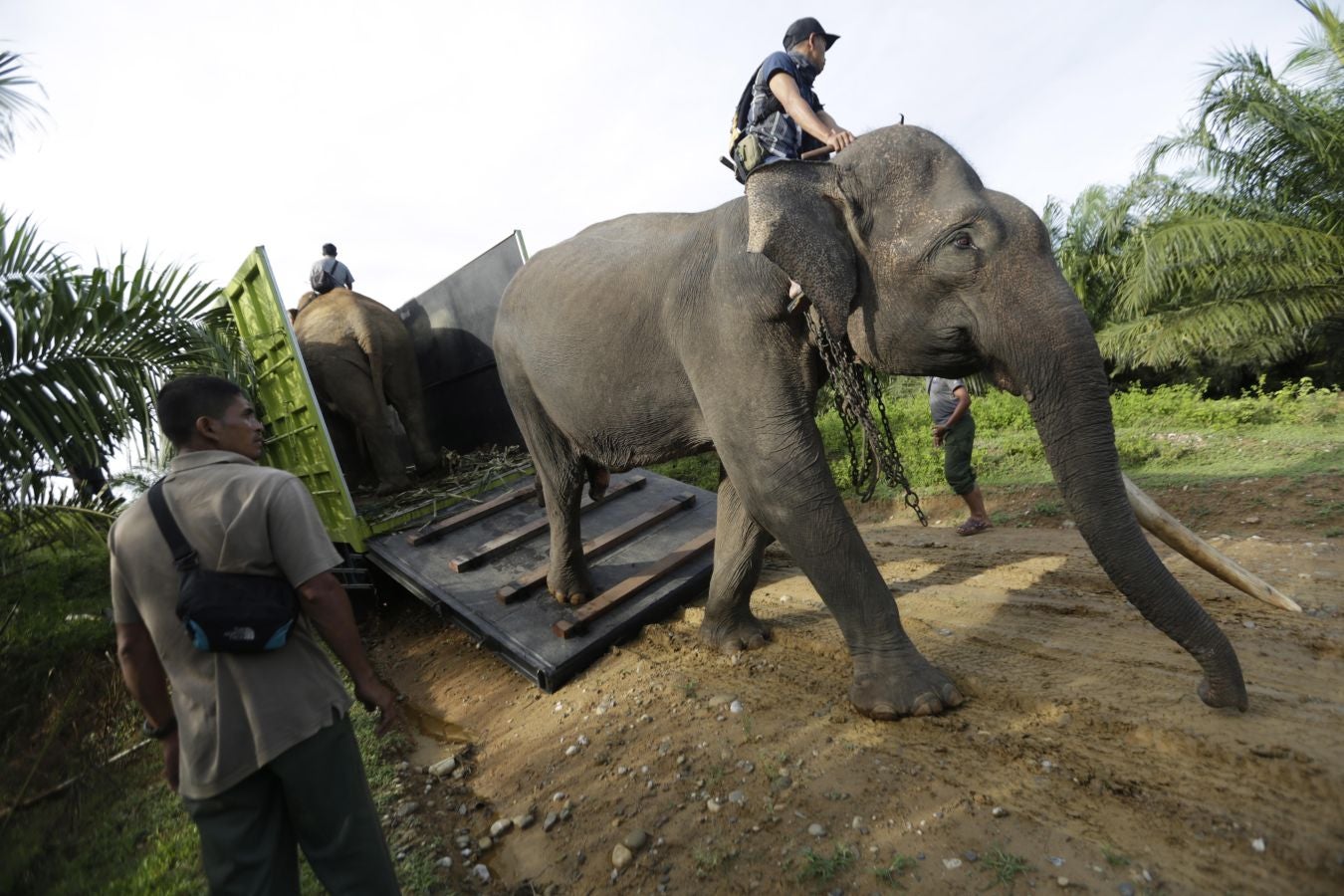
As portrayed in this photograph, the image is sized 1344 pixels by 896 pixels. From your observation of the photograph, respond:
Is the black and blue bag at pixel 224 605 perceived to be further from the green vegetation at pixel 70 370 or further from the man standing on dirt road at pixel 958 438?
the man standing on dirt road at pixel 958 438

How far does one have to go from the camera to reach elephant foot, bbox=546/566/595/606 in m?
4.39

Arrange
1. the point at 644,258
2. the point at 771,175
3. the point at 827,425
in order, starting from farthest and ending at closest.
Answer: the point at 827,425 → the point at 644,258 → the point at 771,175

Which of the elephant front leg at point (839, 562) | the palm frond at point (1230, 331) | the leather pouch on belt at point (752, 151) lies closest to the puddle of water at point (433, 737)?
the elephant front leg at point (839, 562)

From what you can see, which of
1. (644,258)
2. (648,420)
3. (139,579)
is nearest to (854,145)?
(644,258)

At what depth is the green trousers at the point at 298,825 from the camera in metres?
1.87

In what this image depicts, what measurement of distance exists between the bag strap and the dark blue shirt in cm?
272

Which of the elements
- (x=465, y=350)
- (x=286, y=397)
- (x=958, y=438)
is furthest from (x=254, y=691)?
(x=958, y=438)

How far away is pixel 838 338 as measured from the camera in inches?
102

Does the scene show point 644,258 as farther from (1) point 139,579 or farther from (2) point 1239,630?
(2) point 1239,630

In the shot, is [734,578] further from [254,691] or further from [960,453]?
[960,453]

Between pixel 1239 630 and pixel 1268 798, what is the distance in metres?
1.28

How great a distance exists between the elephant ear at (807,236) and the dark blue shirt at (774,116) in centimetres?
81

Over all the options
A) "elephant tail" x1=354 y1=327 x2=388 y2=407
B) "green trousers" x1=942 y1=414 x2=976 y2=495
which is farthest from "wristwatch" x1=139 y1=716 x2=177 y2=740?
"green trousers" x1=942 y1=414 x2=976 y2=495

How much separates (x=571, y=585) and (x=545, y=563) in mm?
541
